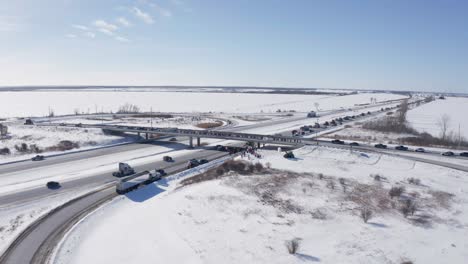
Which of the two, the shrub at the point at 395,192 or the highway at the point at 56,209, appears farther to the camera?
the shrub at the point at 395,192

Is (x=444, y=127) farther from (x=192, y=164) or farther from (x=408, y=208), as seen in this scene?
(x=192, y=164)

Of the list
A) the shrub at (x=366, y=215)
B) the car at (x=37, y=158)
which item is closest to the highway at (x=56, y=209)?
the car at (x=37, y=158)

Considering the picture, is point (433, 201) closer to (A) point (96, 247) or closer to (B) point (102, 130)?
(A) point (96, 247)

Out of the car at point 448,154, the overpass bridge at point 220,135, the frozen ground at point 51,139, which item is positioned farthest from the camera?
the frozen ground at point 51,139

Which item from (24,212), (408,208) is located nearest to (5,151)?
(24,212)

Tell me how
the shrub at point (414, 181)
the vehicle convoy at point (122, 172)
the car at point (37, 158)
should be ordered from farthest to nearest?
1. the car at point (37, 158)
2. the vehicle convoy at point (122, 172)
3. the shrub at point (414, 181)

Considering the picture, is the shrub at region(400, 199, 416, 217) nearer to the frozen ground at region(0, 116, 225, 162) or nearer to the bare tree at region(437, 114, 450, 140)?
the bare tree at region(437, 114, 450, 140)

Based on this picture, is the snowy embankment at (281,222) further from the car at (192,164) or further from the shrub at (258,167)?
the car at (192,164)

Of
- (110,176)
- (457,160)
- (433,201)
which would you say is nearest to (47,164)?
(110,176)
